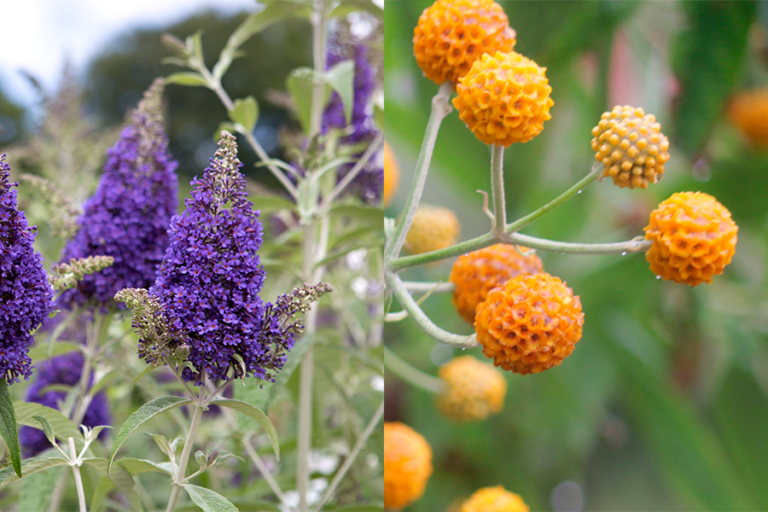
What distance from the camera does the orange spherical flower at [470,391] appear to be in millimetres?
502

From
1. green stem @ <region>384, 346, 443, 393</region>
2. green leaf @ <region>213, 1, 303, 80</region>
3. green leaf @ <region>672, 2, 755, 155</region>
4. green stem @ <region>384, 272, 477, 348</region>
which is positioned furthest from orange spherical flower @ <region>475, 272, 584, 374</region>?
green leaf @ <region>672, 2, 755, 155</region>

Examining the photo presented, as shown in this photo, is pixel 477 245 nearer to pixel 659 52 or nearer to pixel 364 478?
pixel 364 478

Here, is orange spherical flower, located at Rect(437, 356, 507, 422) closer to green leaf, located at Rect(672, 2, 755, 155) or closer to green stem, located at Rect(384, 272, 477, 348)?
green stem, located at Rect(384, 272, 477, 348)

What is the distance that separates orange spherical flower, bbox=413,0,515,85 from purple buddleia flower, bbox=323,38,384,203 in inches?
9.8

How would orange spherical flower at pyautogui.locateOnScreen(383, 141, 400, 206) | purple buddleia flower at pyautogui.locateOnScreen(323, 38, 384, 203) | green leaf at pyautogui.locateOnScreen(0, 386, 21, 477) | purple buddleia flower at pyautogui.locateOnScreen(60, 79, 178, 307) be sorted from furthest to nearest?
purple buddleia flower at pyautogui.locateOnScreen(323, 38, 384, 203)
orange spherical flower at pyautogui.locateOnScreen(383, 141, 400, 206)
purple buddleia flower at pyautogui.locateOnScreen(60, 79, 178, 307)
green leaf at pyautogui.locateOnScreen(0, 386, 21, 477)

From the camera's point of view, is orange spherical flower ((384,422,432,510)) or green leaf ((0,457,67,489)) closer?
green leaf ((0,457,67,489))

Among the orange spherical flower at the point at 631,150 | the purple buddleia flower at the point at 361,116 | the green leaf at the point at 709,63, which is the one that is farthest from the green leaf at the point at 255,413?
the green leaf at the point at 709,63

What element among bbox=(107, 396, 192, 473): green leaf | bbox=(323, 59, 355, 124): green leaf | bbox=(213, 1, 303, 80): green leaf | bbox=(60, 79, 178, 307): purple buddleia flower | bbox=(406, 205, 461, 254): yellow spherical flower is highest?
bbox=(213, 1, 303, 80): green leaf

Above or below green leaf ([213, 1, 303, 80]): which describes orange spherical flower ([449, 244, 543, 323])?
below

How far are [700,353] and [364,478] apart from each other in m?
0.46

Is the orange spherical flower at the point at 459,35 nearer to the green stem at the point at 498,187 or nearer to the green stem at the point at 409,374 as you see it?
the green stem at the point at 498,187

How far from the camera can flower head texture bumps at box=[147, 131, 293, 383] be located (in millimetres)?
278

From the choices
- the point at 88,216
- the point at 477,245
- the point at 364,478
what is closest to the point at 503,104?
the point at 477,245

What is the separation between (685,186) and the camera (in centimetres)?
54
